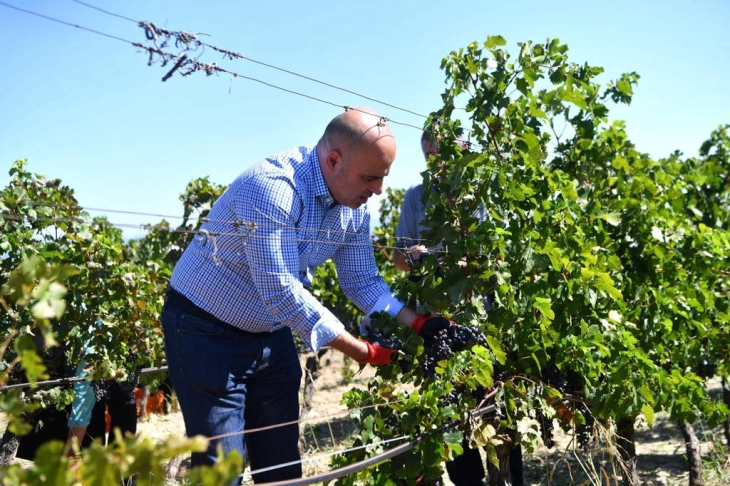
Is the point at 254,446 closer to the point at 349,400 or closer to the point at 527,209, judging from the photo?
the point at 349,400

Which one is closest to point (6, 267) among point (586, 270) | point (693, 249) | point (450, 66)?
point (450, 66)

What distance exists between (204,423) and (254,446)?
1.01ft

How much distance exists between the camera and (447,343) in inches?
106

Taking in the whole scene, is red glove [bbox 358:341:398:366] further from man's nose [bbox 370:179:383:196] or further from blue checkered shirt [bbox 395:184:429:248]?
blue checkered shirt [bbox 395:184:429:248]

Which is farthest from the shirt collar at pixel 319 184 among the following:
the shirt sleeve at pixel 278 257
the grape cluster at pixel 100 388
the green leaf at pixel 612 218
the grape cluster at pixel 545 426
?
the grape cluster at pixel 100 388

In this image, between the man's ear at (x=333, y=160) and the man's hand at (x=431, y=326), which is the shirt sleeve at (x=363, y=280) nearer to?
the man's hand at (x=431, y=326)

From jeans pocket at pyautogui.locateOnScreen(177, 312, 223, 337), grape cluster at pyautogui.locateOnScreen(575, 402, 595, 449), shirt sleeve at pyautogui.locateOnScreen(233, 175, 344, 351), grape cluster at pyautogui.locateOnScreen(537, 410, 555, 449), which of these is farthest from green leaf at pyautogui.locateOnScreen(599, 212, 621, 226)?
jeans pocket at pyautogui.locateOnScreen(177, 312, 223, 337)

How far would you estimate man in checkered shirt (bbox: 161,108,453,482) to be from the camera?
97.0 inches

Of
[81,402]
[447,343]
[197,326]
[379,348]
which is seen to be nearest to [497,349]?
[447,343]

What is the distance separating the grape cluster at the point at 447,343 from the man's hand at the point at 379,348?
5.4 inches

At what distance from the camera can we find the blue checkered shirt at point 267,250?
2.44 m

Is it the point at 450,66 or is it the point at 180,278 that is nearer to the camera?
the point at 180,278

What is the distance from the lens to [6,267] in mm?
3824

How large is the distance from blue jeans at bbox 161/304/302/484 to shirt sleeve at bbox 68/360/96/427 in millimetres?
1536
